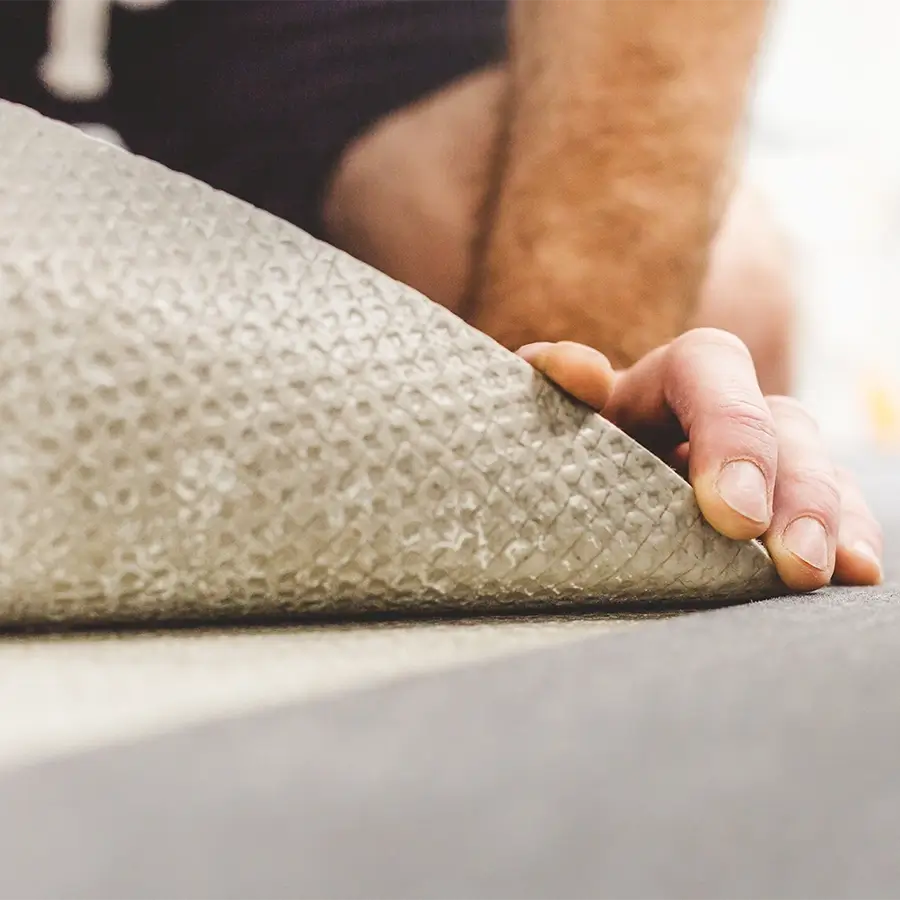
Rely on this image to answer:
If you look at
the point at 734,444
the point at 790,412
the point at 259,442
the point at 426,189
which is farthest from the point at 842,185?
the point at 259,442

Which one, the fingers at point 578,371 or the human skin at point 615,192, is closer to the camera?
the fingers at point 578,371

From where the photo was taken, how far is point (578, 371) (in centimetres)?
31

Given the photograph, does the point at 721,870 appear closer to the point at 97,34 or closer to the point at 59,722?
the point at 59,722

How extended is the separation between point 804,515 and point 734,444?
0.05m

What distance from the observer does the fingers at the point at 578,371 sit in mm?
314

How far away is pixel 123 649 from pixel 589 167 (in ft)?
1.15

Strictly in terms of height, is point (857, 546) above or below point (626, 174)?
below

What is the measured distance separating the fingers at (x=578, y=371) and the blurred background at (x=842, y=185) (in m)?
1.27

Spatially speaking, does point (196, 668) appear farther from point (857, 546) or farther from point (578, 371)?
point (857, 546)

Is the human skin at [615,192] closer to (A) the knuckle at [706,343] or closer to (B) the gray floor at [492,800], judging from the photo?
(A) the knuckle at [706,343]

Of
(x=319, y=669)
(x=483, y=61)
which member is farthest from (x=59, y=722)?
(x=483, y=61)

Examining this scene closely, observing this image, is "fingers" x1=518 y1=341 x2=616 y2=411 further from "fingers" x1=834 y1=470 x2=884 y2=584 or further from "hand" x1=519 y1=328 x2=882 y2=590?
"fingers" x1=834 y1=470 x2=884 y2=584

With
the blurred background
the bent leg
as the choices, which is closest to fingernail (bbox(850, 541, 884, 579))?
the bent leg

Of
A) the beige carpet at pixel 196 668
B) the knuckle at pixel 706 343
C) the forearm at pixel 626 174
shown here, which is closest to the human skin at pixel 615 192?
the forearm at pixel 626 174
